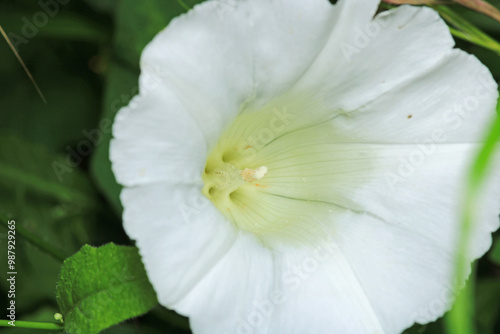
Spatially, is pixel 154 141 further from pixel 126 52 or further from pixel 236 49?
pixel 126 52

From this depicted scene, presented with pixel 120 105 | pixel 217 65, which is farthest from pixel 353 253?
pixel 120 105

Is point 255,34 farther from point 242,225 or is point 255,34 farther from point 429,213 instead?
point 429,213

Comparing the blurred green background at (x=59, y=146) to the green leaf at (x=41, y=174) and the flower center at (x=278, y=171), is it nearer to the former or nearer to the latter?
the green leaf at (x=41, y=174)

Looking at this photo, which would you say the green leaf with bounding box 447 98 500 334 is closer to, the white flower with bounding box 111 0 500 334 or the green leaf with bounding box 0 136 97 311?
the white flower with bounding box 111 0 500 334

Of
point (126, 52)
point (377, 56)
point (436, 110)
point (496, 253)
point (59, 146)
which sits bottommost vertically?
point (59, 146)

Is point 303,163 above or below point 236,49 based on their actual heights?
below

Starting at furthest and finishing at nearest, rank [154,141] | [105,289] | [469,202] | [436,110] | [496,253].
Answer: [496,253] < [436,110] < [105,289] < [154,141] < [469,202]

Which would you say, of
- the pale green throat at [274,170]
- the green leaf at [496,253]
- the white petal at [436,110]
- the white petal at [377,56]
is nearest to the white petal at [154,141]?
the pale green throat at [274,170]

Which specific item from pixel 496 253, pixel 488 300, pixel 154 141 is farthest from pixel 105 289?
pixel 488 300
